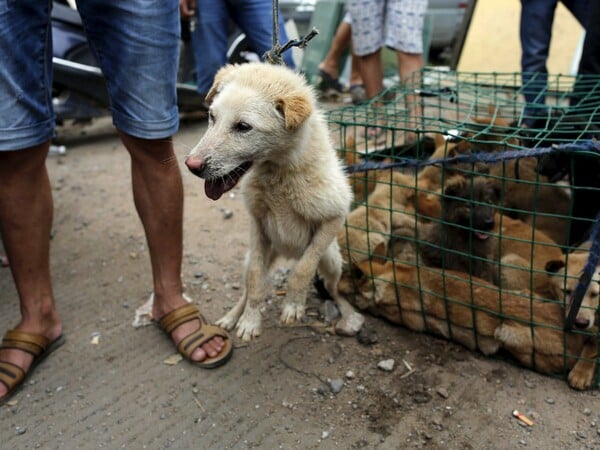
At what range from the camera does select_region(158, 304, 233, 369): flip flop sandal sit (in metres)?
2.90

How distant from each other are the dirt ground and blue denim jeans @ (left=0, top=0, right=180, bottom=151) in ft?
0.97

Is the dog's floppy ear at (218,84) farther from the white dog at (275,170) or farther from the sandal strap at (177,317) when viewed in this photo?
the sandal strap at (177,317)

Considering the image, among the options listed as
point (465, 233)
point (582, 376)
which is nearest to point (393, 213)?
point (465, 233)

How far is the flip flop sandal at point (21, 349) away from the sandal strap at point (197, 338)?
2.30 ft

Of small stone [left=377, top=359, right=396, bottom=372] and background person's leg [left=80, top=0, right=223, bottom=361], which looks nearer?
background person's leg [left=80, top=0, right=223, bottom=361]

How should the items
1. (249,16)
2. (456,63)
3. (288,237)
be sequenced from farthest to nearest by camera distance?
(456,63) → (249,16) → (288,237)

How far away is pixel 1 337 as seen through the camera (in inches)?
122

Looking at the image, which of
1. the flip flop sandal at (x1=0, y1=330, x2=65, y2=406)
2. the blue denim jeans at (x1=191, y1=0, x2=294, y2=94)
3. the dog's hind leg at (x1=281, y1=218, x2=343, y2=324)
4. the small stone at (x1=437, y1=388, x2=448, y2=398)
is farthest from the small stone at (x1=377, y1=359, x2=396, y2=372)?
the blue denim jeans at (x1=191, y1=0, x2=294, y2=94)

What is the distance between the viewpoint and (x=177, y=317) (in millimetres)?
2992

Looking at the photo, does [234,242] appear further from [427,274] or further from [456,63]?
[456,63]

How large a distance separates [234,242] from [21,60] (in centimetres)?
209

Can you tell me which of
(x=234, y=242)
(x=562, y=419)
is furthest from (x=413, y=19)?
(x=562, y=419)

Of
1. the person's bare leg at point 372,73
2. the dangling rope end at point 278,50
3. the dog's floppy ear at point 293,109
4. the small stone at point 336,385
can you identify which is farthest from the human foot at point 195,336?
the person's bare leg at point 372,73

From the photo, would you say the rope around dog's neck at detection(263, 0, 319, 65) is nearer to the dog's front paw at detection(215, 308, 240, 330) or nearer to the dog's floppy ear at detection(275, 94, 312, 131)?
the dog's floppy ear at detection(275, 94, 312, 131)
